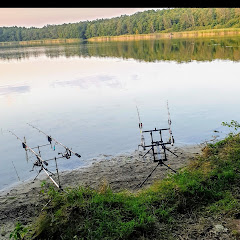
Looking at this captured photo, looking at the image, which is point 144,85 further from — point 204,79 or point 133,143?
point 133,143

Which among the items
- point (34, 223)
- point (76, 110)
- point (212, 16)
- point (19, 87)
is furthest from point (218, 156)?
point (212, 16)

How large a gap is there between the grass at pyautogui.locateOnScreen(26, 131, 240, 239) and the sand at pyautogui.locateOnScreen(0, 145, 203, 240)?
675 mm

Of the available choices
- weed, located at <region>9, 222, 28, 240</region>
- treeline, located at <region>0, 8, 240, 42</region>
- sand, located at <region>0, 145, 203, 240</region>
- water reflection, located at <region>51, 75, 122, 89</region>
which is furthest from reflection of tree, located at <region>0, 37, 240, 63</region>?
treeline, located at <region>0, 8, 240, 42</region>

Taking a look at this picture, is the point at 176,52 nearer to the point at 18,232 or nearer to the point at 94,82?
the point at 94,82

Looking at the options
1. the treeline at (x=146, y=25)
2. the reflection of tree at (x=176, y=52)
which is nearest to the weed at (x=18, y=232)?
the reflection of tree at (x=176, y=52)

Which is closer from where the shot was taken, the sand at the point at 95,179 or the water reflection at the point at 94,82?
the sand at the point at 95,179

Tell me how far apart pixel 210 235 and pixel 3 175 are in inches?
244

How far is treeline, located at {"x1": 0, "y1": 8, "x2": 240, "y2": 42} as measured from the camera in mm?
97000

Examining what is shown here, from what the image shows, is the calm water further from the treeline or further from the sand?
the treeline

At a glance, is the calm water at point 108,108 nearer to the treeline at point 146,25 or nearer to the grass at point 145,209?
the grass at point 145,209

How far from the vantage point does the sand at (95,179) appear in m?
6.18

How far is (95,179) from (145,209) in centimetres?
261

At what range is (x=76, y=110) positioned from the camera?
1547 centimetres

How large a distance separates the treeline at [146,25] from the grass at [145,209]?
8518 cm
